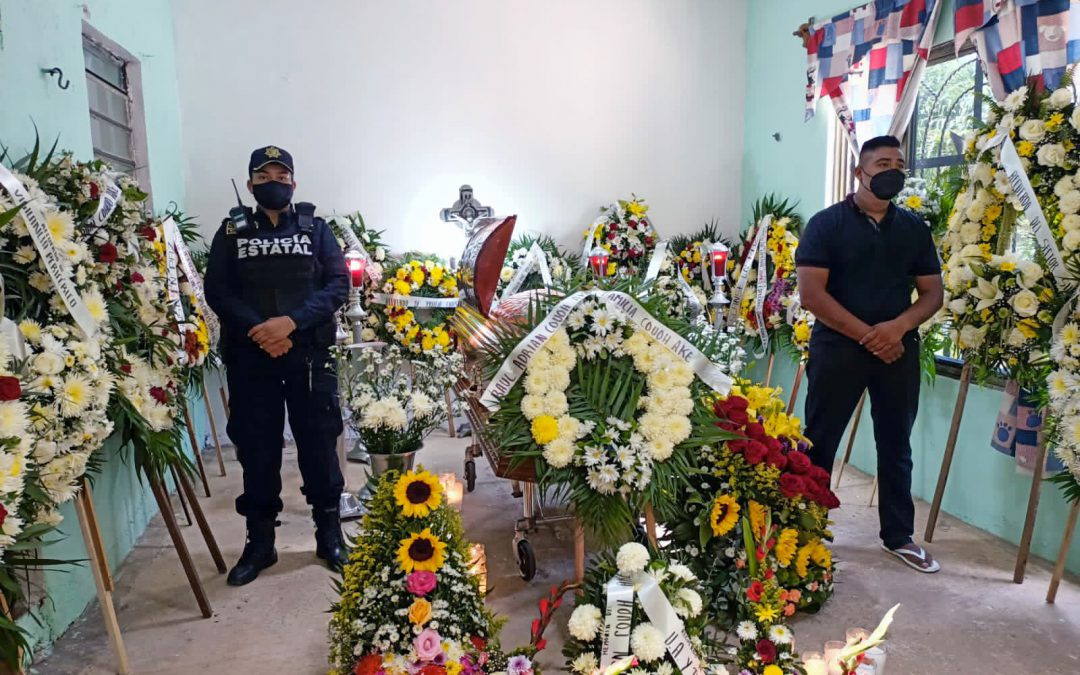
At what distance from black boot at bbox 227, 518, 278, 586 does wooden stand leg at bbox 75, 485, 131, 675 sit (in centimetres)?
61

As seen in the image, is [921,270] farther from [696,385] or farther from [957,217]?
[696,385]

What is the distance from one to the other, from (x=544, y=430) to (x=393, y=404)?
50 cm

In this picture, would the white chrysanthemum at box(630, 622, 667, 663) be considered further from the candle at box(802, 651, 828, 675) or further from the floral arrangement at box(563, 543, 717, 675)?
the candle at box(802, 651, 828, 675)

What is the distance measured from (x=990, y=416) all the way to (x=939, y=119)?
5.09ft

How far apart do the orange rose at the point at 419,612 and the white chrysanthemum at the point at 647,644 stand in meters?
0.56

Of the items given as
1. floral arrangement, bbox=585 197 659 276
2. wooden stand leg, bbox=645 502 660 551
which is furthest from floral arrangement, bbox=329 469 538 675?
floral arrangement, bbox=585 197 659 276

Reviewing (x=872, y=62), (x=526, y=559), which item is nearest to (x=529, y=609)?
(x=526, y=559)

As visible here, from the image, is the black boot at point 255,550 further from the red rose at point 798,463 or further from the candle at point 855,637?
the candle at point 855,637

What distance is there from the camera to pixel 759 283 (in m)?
4.64

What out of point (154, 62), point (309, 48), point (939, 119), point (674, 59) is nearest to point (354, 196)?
point (309, 48)

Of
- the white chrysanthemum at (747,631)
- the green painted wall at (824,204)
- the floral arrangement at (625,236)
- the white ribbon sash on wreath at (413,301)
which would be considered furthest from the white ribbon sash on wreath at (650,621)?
the floral arrangement at (625,236)

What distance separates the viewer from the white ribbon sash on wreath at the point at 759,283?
4.61m

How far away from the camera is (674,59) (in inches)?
215

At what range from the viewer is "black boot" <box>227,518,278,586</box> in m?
2.92
